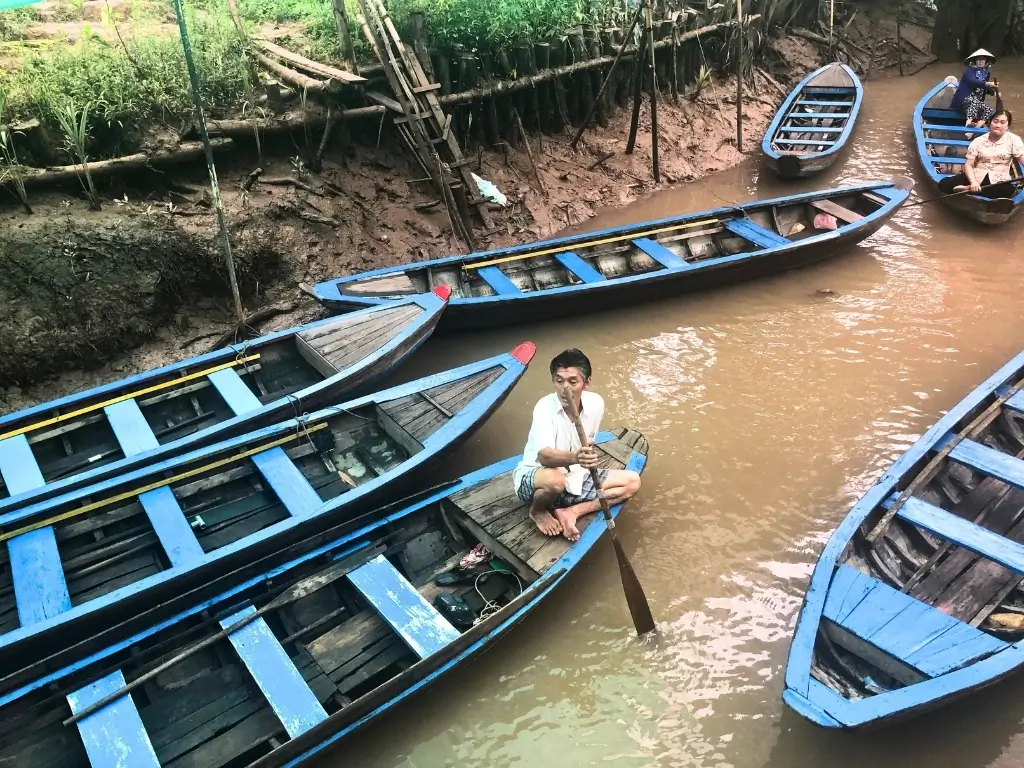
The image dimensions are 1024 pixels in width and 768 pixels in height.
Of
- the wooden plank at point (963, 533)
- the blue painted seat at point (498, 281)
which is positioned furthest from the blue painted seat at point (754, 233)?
the wooden plank at point (963, 533)

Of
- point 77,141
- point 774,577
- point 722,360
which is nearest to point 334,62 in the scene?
point 77,141

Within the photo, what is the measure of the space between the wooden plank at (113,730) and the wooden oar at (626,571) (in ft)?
7.96

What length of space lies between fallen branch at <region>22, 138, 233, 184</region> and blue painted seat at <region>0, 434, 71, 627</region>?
9.45 feet

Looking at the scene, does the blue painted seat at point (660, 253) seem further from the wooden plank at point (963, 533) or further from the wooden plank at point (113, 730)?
the wooden plank at point (113, 730)

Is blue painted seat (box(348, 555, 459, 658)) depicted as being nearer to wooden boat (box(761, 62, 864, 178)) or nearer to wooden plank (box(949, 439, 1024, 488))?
wooden plank (box(949, 439, 1024, 488))

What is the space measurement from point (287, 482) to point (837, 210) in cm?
667

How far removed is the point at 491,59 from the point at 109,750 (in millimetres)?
7774

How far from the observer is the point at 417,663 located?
356 centimetres

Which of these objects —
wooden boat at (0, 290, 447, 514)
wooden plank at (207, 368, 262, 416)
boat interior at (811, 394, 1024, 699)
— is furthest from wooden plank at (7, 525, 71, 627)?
boat interior at (811, 394, 1024, 699)

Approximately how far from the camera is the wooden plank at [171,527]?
4.08 meters

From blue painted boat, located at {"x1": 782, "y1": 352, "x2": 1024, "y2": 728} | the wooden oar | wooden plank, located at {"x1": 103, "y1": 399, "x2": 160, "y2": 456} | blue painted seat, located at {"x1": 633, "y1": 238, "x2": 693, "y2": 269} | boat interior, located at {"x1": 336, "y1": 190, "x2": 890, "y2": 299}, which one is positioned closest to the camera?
blue painted boat, located at {"x1": 782, "y1": 352, "x2": 1024, "y2": 728}

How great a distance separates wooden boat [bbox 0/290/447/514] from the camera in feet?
15.6

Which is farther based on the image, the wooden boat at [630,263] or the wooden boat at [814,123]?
the wooden boat at [814,123]

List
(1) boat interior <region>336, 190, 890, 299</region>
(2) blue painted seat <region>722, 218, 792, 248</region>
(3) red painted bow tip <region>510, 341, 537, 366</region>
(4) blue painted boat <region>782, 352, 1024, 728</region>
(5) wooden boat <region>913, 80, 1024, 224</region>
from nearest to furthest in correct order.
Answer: (4) blue painted boat <region>782, 352, 1024, 728</region>, (3) red painted bow tip <region>510, 341, 537, 366</region>, (1) boat interior <region>336, 190, 890, 299</region>, (2) blue painted seat <region>722, 218, 792, 248</region>, (5) wooden boat <region>913, 80, 1024, 224</region>
